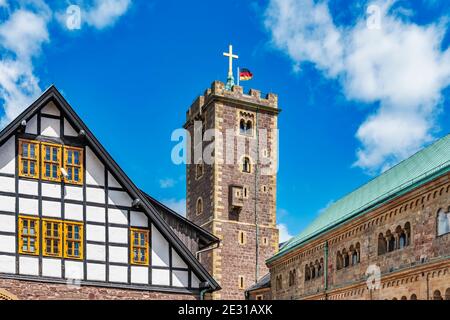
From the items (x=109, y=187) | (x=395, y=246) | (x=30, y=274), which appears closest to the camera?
(x=30, y=274)

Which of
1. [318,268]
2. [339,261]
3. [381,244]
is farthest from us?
[318,268]

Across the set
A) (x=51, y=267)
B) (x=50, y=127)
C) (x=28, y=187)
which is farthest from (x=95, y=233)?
(x=50, y=127)

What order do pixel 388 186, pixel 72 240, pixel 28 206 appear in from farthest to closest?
pixel 388 186, pixel 72 240, pixel 28 206

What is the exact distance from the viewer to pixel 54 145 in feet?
88.0

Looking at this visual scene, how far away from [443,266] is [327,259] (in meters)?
14.7

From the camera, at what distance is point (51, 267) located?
2567cm

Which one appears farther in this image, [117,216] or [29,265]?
[117,216]

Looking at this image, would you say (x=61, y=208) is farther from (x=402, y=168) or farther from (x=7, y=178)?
(x=402, y=168)

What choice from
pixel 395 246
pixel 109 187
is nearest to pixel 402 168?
pixel 395 246

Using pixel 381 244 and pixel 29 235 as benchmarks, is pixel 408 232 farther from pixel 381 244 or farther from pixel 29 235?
pixel 29 235

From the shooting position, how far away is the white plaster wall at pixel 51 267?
25547 mm

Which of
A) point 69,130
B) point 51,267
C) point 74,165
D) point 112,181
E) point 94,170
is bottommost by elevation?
point 51,267

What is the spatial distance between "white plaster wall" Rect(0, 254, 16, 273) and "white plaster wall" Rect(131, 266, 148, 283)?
15.0 feet

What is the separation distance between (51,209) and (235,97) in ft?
145
